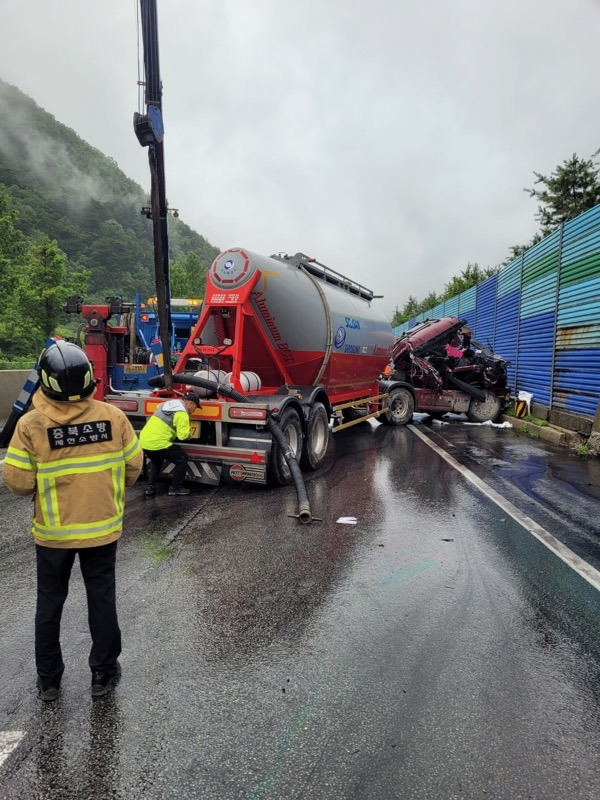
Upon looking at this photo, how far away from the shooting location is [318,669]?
2.77 m

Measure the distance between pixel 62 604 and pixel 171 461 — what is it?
11.6 ft

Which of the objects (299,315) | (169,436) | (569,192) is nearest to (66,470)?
(169,436)

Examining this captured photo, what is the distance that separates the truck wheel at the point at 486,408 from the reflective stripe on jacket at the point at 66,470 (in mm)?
13070

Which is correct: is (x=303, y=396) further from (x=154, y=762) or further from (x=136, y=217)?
(x=136, y=217)

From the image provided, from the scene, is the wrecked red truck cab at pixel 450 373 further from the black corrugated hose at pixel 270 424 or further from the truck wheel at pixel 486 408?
the black corrugated hose at pixel 270 424

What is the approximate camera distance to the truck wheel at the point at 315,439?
7363mm

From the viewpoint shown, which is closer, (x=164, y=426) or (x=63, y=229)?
(x=164, y=426)

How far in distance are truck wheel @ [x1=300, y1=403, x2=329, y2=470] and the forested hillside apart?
17515mm

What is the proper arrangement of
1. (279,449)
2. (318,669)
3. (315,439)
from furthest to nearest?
(315,439) → (279,449) → (318,669)

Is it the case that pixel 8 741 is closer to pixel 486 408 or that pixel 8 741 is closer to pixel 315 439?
pixel 315 439

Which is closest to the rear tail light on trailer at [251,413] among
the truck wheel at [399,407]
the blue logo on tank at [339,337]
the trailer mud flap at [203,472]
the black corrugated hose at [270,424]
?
the black corrugated hose at [270,424]

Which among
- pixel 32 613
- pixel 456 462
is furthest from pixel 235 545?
pixel 456 462

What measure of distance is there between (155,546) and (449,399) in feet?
36.9

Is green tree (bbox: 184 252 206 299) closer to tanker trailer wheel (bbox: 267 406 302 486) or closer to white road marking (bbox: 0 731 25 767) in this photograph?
tanker trailer wheel (bbox: 267 406 302 486)
